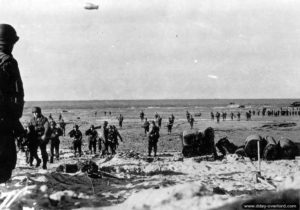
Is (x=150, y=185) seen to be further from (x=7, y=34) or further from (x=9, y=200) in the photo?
(x=7, y=34)

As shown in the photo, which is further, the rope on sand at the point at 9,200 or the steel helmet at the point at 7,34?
the rope on sand at the point at 9,200

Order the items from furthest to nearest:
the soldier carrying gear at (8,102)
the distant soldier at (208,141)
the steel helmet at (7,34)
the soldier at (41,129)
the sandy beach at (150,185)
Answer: the distant soldier at (208,141) < the soldier at (41,129) < the sandy beach at (150,185) < the steel helmet at (7,34) < the soldier carrying gear at (8,102)

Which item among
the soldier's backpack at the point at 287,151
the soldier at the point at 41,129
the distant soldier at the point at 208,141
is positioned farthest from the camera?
the distant soldier at the point at 208,141

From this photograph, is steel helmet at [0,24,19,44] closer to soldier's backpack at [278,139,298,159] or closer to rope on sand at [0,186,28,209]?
rope on sand at [0,186,28,209]

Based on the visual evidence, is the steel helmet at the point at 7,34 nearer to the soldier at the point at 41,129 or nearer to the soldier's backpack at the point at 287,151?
the soldier at the point at 41,129

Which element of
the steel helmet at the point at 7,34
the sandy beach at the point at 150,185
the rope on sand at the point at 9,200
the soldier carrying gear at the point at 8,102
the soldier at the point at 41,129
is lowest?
the sandy beach at the point at 150,185

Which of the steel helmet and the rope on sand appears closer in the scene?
the steel helmet

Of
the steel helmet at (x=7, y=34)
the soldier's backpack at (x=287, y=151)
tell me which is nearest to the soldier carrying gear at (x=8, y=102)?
the steel helmet at (x=7, y=34)

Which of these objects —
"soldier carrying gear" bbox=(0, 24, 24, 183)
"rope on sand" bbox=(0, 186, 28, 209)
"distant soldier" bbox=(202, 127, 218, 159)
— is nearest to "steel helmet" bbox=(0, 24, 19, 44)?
"soldier carrying gear" bbox=(0, 24, 24, 183)
